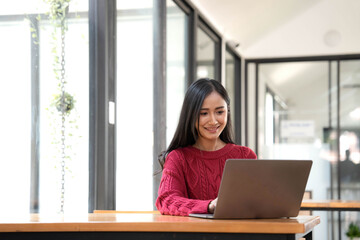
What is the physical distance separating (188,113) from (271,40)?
6192 mm

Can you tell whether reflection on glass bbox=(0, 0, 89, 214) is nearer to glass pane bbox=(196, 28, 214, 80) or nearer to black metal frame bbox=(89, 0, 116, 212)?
black metal frame bbox=(89, 0, 116, 212)

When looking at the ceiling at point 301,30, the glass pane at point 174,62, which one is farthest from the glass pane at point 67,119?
the ceiling at point 301,30

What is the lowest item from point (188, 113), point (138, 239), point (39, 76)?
point (138, 239)

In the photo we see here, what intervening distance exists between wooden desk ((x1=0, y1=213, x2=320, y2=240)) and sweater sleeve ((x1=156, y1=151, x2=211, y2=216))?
293mm

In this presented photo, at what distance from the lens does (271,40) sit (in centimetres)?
847

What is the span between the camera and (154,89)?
4.71 meters

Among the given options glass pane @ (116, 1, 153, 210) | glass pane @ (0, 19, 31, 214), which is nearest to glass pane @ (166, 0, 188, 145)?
glass pane @ (116, 1, 153, 210)

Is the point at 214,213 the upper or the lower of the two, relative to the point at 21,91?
lower

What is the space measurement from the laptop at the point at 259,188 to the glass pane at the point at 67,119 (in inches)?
57.8

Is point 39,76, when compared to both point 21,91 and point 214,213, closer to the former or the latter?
point 21,91

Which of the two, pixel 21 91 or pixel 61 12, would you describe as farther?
pixel 61 12

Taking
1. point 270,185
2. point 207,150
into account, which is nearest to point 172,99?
point 207,150

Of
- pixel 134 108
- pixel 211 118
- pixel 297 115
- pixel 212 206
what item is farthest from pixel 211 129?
pixel 297 115

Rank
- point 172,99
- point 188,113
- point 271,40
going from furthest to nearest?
point 271,40
point 172,99
point 188,113
